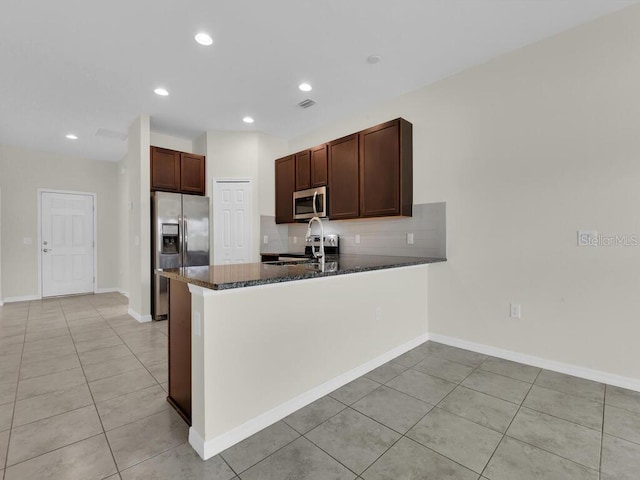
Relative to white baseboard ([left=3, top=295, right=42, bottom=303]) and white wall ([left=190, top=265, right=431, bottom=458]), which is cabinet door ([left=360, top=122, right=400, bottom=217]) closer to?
white wall ([left=190, top=265, right=431, bottom=458])

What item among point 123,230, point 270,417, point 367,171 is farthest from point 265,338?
point 123,230

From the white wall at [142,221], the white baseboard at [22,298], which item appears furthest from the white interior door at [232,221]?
the white baseboard at [22,298]

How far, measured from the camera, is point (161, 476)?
143 centimetres

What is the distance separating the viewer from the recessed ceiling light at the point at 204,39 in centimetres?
254

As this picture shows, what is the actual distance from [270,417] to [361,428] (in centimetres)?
54

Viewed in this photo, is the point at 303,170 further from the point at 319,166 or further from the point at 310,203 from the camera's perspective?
the point at 310,203

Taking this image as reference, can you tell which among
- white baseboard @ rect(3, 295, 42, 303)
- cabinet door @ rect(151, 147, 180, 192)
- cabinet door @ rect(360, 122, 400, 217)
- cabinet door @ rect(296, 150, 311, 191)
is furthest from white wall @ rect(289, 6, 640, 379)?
white baseboard @ rect(3, 295, 42, 303)

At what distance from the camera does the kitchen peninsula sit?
5.25 ft

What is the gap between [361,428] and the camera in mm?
1796

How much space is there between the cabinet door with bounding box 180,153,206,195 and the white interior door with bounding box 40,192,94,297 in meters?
3.12

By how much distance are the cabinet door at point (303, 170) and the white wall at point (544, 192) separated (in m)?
1.65

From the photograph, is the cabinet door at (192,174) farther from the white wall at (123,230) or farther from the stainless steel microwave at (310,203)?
the white wall at (123,230)

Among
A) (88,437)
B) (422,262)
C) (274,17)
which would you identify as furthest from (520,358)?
(274,17)

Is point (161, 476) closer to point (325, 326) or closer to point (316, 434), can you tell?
point (316, 434)
